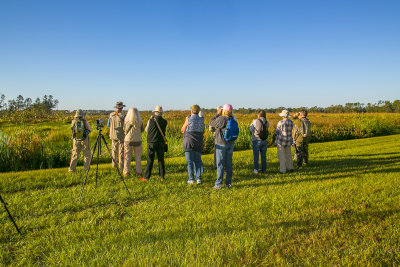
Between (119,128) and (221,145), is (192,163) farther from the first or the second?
(119,128)

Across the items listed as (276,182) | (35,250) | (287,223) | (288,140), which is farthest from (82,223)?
(288,140)

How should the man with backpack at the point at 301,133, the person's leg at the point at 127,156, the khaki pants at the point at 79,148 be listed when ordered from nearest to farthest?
the person's leg at the point at 127,156 → the khaki pants at the point at 79,148 → the man with backpack at the point at 301,133

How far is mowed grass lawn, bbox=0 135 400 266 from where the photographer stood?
3.40m

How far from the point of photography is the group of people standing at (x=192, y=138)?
6.59 m

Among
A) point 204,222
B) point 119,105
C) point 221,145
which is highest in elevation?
point 119,105

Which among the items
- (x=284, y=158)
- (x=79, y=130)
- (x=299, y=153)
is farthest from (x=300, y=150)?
(x=79, y=130)

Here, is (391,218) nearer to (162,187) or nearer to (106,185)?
(162,187)

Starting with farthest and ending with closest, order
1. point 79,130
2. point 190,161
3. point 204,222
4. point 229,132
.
Result: point 79,130
point 190,161
point 229,132
point 204,222

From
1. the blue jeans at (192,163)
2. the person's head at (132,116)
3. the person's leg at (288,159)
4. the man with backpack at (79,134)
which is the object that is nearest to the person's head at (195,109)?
the blue jeans at (192,163)

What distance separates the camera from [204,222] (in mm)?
4398

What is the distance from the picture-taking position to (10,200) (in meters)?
5.71

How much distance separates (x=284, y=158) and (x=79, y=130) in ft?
22.3

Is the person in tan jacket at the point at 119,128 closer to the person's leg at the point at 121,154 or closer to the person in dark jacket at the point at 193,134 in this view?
the person's leg at the point at 121,154

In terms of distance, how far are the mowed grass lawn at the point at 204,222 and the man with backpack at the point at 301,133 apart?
2002 millimetres
